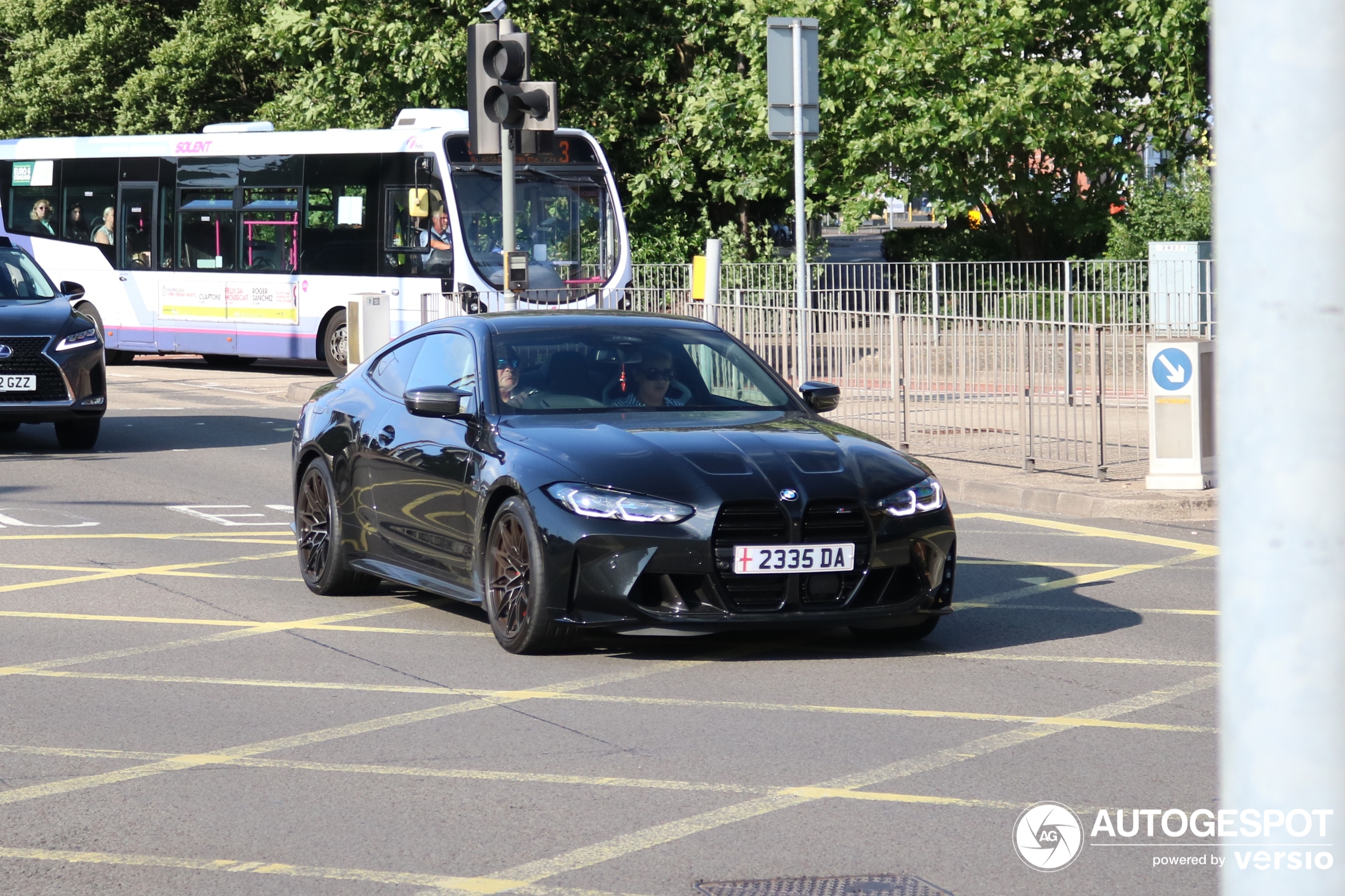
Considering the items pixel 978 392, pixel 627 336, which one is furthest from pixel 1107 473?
pixel 627 336

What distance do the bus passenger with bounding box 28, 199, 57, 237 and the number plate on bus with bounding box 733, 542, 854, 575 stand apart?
24.7 m

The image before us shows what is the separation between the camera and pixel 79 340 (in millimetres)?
16375

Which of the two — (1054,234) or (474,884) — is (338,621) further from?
(1054,234)

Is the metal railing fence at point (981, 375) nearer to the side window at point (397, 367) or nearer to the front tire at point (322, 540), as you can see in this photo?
the side window at point (397, 367)

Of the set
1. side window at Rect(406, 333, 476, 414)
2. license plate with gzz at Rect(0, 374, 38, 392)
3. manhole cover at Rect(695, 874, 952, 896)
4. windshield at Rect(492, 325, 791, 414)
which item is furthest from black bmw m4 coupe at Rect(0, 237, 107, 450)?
manhole cover at Rect(695, 874, 952, 896)

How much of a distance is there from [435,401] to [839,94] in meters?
20.3

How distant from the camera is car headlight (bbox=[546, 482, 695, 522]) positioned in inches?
→ 297

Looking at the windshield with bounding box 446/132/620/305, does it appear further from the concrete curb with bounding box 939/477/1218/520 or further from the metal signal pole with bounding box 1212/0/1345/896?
the metal signal pole with bounding box 1212/0/1345/896

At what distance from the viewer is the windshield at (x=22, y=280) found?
1689cm

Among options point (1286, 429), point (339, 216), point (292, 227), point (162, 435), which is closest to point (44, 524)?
point (162, 435)

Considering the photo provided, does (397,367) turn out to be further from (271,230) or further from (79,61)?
(79,61)

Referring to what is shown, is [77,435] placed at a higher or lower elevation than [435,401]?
lower

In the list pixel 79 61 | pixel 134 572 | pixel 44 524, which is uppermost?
pixel 79 61

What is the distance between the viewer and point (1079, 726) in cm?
667
